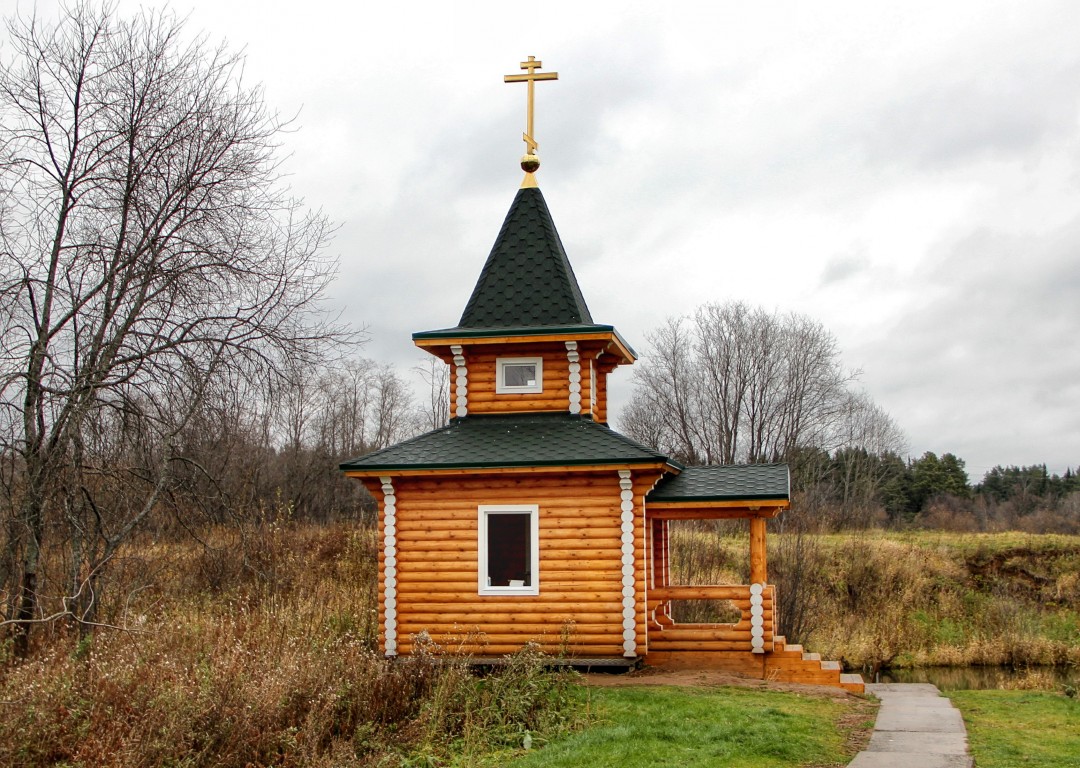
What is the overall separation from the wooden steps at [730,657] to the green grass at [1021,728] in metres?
1.77

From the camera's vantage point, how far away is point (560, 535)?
13.9 m

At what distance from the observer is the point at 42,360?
38.5 feet

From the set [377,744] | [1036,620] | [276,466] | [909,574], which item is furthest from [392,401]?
[377,744]

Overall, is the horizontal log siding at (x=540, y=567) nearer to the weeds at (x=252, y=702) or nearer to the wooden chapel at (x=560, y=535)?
the wooden chapel at (x=560, y=535)

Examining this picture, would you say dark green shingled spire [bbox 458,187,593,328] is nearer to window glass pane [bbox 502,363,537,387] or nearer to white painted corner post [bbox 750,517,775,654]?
window glass pane [bbox 502,363,537,387]

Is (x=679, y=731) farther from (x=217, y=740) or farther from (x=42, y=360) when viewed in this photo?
(x=42, y=360)

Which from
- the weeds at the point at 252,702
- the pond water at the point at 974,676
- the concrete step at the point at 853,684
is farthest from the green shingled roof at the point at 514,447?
the pond water at the point at 974,676

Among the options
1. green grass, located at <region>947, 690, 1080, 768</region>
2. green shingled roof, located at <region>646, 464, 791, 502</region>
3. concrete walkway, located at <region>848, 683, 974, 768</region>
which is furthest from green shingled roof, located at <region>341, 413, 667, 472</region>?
green grass, located at <region>947, 690, 1080, 768</region>

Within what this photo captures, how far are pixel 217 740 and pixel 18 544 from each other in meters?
4.61

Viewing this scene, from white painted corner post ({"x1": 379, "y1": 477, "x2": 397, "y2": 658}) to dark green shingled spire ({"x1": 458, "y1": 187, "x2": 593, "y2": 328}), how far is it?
10.0ft

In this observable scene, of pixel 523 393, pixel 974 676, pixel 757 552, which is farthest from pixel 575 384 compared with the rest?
pixel 974 676

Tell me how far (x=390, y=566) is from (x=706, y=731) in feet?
18.2

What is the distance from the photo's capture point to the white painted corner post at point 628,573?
44.5ft

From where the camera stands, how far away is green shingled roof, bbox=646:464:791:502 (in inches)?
555
